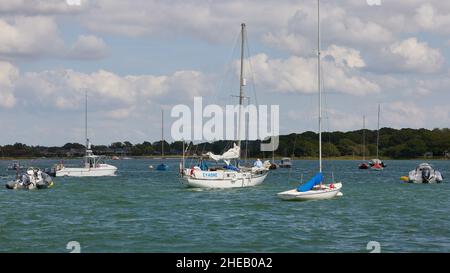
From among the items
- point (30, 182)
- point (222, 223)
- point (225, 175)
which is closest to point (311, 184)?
point (222, 223)

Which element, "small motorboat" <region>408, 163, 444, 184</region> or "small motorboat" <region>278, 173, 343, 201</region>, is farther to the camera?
"small motorboat" <region>408, 163, 444, 184</region>

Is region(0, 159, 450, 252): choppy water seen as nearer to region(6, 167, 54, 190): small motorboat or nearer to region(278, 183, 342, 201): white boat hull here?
region(278, 183, 342, 201): white boat hull

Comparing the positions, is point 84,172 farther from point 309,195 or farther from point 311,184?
point 309,195

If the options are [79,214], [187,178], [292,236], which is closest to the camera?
[292,236]

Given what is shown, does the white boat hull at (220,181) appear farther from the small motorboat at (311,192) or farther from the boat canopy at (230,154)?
the small motorboat at (311,192)

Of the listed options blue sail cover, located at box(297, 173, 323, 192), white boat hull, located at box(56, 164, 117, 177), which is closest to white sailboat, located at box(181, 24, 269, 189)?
blue sail cover, located at box(297, 173, 323, 192)

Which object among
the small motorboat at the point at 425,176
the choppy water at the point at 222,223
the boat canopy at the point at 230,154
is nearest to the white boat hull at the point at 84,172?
the boat canopy at the point at 230,154

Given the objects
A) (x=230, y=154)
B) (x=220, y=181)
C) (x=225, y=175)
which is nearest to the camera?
(x=220, y=181)

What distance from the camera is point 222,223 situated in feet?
143

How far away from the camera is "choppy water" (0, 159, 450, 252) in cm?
3412
